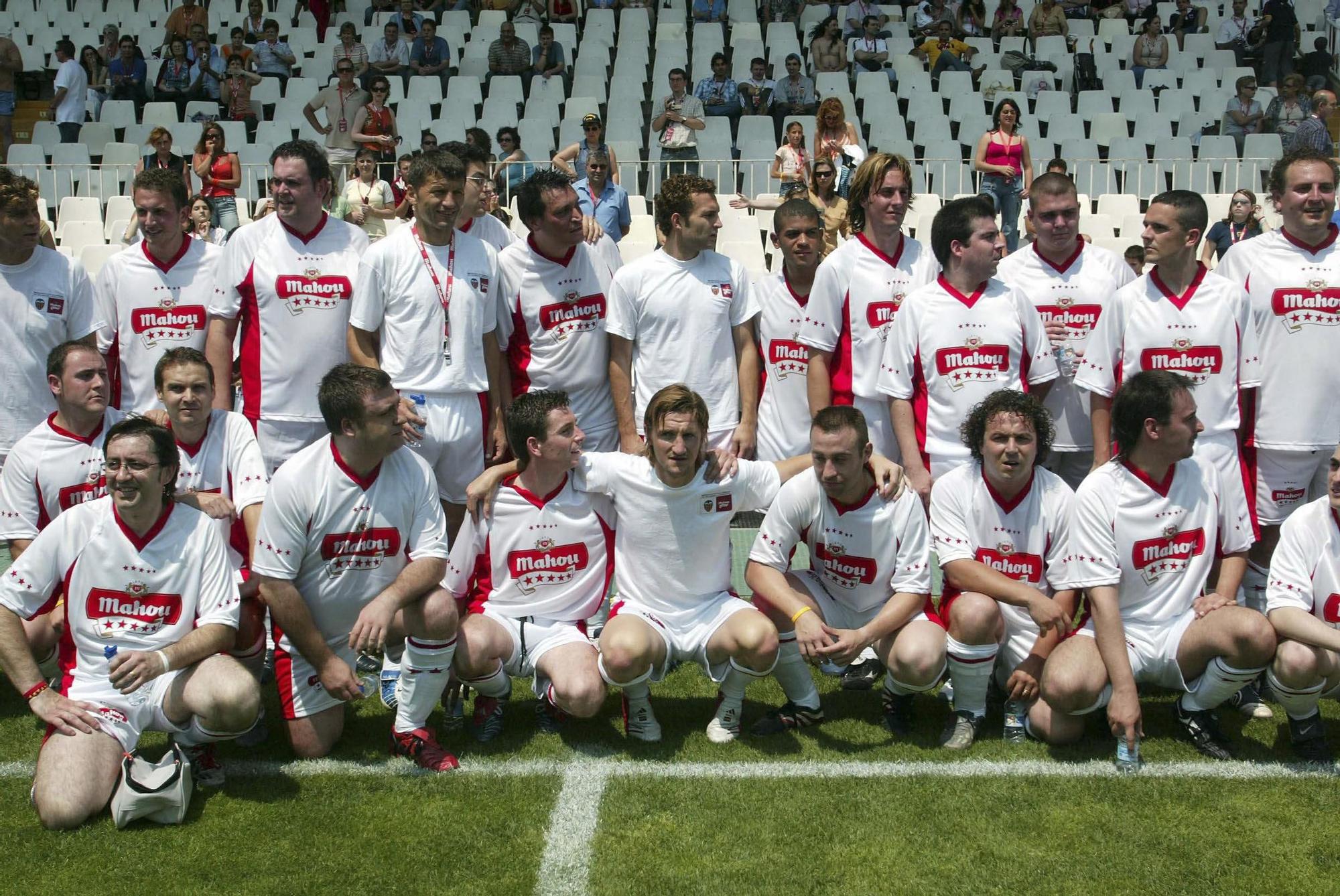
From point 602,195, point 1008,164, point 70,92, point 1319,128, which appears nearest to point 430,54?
point 70,92

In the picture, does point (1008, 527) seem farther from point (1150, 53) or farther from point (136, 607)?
point (1150, 53)

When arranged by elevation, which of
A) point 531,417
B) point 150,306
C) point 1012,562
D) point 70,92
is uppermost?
point 70,92

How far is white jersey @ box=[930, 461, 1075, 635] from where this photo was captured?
4.68 m

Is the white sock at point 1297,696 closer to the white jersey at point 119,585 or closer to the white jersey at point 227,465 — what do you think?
the white jersey at point 119,585

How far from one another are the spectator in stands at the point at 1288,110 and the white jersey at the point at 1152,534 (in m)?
10.7

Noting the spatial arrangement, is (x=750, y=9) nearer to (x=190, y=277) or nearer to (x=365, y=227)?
(x=365, y=227)

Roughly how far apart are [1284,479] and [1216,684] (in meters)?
1.35

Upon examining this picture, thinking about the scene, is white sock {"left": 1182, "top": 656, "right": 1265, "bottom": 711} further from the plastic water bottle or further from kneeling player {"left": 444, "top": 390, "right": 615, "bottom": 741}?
kneeling player {"left": 444, "top": 390, "right": 615, "bottom": 741}

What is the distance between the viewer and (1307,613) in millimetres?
4352

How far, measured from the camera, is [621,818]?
13.4 ft

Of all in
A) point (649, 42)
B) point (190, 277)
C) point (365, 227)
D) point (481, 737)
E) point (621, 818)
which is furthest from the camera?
point (649, 42)

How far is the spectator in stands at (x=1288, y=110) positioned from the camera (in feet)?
45.3


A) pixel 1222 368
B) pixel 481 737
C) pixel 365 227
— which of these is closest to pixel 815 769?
pixel 481 737

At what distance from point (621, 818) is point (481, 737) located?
2.81ft
